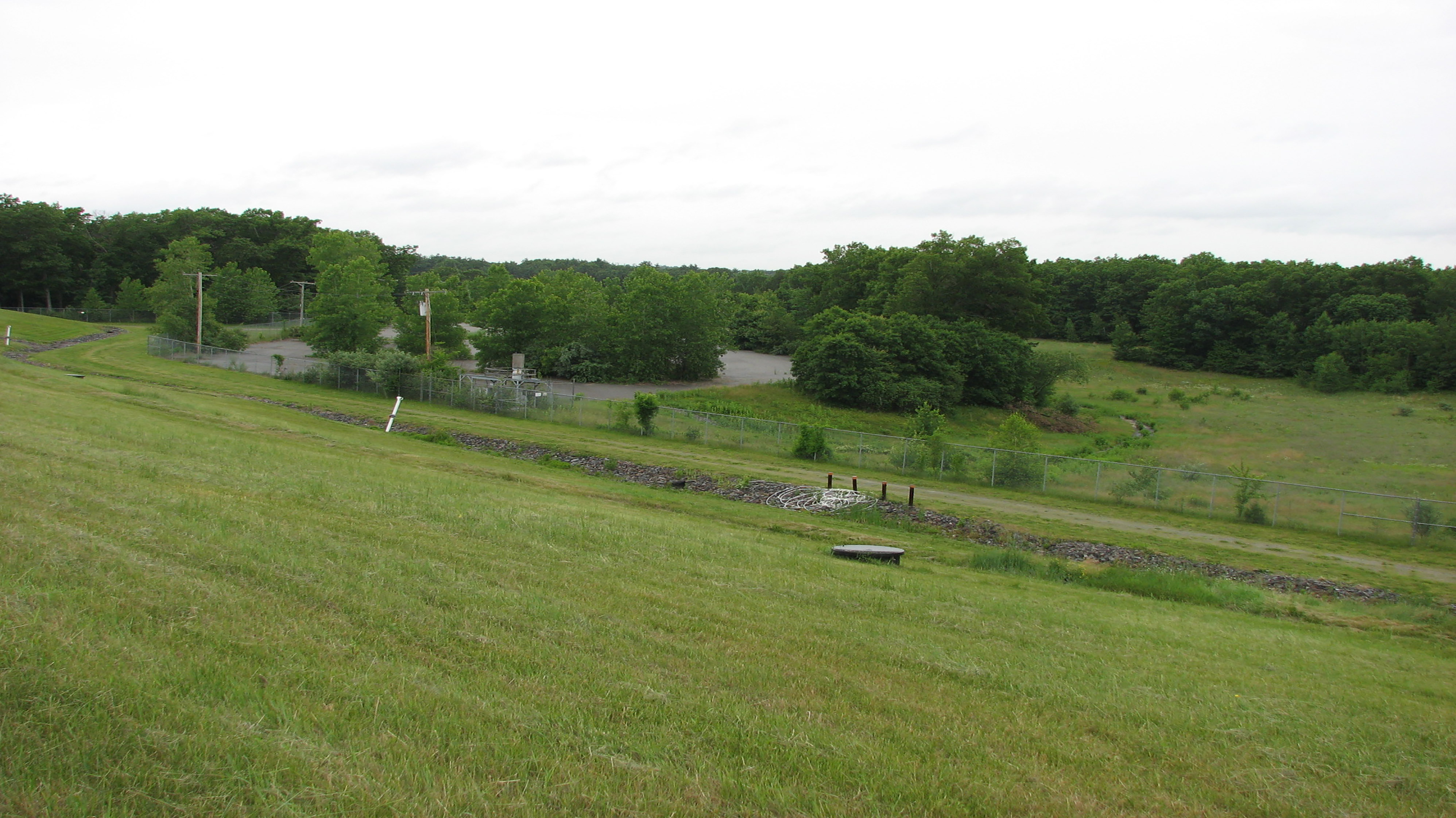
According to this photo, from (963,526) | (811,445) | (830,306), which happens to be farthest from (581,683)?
(830,306)

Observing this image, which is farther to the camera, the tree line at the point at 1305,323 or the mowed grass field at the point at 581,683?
the tree line at the point at 1305,323

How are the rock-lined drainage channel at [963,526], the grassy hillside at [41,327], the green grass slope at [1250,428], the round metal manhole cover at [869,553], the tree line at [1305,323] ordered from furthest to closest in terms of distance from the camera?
the tree line at [1305,323] → the grassy hillside at [41,327] → the green grass slope at [1250,428] → the rock-lined drainage channel at [963,526] → the round metal manhole cover at [869,553]

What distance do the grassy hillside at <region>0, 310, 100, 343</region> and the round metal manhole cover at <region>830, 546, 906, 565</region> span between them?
74473mm

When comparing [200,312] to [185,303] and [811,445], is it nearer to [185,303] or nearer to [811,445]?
[185,303]

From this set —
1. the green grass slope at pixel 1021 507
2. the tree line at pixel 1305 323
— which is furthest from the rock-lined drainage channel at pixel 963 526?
the tree line at pixel 1305 323

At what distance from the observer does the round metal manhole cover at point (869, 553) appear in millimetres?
15445

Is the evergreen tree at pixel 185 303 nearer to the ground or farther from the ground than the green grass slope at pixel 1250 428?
farther from the ground

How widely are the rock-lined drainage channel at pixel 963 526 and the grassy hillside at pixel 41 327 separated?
50.1m

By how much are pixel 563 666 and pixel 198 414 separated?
2681 cm

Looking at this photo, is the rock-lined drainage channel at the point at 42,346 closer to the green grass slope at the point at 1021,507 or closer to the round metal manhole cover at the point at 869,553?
the green grass slope at the point at 1021,507

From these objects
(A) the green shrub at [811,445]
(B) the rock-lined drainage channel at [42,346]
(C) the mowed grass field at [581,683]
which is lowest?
(A) the green shrub at [811,445]

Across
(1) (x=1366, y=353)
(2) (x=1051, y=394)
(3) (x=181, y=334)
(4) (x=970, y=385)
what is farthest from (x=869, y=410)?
(1) (x=1366, y=353)

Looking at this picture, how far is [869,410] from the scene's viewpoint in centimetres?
6938

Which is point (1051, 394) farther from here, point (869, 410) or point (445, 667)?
point (445, 667)
